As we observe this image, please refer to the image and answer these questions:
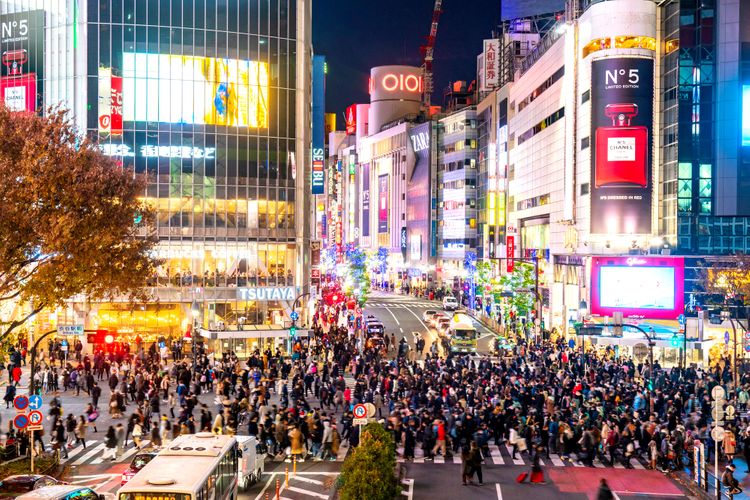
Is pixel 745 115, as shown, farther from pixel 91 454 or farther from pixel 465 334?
pixel 91 454

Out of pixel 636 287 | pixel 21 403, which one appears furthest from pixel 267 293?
pixel 21 403

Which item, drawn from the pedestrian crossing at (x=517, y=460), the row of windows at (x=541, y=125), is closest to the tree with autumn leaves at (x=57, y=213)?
the pedestrian crossing at (x=517, y=460)

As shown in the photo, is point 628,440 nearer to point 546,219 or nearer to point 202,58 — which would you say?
point 202,58

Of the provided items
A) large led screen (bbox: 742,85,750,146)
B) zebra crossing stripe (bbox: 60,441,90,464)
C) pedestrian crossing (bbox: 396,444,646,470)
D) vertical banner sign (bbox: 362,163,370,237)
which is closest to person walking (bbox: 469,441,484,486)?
pedestrian crossing (bbox: 396,444,646,470)

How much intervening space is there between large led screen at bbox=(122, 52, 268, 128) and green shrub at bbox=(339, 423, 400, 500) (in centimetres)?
4637

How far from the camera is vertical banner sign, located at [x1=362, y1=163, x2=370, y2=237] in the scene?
601ft

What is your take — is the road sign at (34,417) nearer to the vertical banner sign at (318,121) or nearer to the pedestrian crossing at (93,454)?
the pedestrian crossing at (93,454)

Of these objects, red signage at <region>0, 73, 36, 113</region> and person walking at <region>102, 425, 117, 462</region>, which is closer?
person walking at <region>102, 425, 117, 462</region>

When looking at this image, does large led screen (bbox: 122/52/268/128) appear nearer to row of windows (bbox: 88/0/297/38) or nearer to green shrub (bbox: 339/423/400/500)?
row of windows (bbox: 88/0/297/38)

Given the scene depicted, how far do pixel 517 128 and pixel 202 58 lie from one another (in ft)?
Answer: 141

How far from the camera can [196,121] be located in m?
63.8

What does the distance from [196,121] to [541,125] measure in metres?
34.9

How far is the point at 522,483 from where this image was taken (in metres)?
25.3

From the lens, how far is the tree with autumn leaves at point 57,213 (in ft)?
79.6
